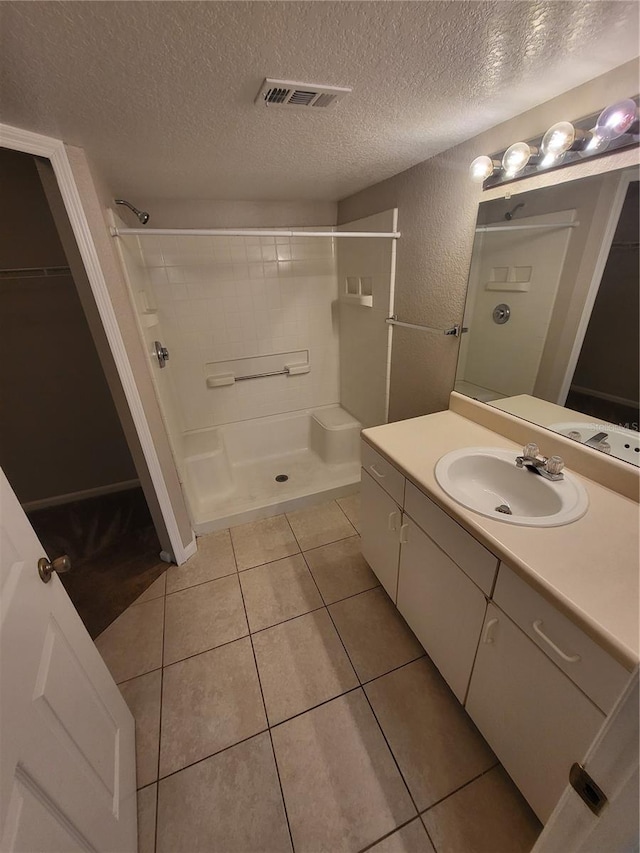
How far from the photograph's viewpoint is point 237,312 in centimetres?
257

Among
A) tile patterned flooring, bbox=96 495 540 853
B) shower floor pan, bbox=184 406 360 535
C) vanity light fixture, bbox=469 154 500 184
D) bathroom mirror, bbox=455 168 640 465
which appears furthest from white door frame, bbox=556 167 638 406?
shower floor pan, bbox=184 406 360 535

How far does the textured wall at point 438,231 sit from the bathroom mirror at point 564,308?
0.25 ft

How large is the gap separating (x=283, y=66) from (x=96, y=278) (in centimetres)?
98

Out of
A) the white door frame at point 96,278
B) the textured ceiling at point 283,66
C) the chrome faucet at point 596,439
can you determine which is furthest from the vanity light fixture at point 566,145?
the white door frame at point 96,278

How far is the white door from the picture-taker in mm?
541

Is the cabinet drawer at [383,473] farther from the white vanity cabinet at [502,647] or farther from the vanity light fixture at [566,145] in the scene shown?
the vanity light fixture at [566,145]

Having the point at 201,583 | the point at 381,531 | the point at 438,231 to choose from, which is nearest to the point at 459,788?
the point at 381,531

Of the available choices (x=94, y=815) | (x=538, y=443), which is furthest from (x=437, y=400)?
(x=94, y=815)

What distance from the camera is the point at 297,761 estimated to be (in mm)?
1138

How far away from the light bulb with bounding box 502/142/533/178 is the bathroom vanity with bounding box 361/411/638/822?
37.9 inches

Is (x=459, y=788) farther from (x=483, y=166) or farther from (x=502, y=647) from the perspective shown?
(x=483, y=166)

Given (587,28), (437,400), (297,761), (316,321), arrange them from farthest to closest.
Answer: (316,321) → (437,400) → (297,761) → (587,28)

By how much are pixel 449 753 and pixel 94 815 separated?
1.07 m

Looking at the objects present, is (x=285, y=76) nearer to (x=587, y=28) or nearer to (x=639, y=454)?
(x=587, y=28)
